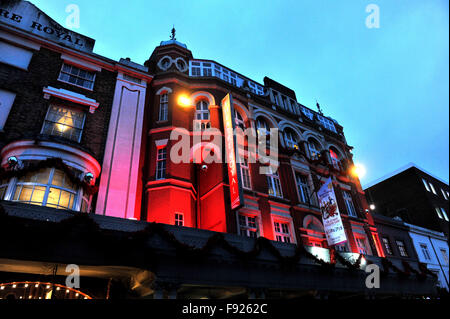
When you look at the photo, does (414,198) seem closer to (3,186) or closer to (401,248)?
(401,248)

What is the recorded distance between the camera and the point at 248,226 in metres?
16.9

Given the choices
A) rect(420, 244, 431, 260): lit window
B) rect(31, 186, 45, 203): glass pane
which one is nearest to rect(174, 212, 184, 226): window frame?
rect(31, 186, 45, 203): glass pane

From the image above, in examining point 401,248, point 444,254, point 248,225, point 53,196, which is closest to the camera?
point 53,196

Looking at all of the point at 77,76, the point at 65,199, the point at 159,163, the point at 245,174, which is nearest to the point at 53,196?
the point at 65,199

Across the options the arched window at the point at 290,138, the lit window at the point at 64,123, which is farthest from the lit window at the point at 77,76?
the arched window at the point at 290,138

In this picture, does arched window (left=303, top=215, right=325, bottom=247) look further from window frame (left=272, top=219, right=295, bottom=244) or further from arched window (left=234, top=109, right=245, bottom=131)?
arched window (left=234, top=109, right=245, bottom=131)

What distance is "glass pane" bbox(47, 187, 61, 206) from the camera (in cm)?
1189

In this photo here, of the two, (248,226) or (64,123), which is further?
(248,226)

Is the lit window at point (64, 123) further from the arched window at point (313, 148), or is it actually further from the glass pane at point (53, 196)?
the arched window at point (313, 148)

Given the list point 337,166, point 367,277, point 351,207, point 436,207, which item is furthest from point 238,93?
point 436,207

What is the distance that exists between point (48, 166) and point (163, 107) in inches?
357

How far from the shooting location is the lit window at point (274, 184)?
65.6ft

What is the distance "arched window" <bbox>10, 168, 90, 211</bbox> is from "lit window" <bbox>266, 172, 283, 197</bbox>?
12272 millimetres

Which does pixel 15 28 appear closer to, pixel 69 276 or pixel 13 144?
pixel 13 144
